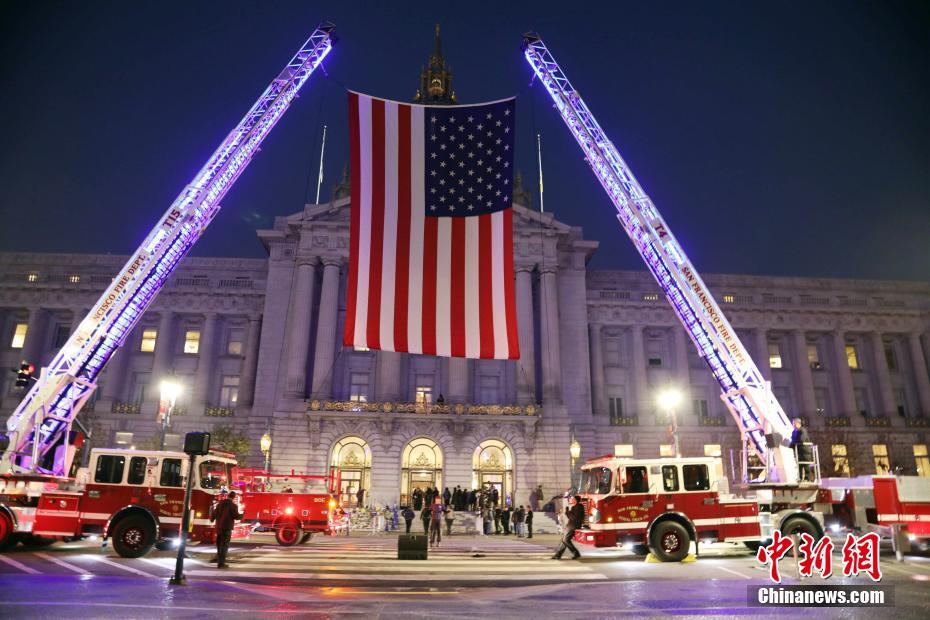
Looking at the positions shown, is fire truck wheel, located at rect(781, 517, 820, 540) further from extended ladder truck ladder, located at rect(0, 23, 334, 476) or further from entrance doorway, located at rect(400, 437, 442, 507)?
entrance doorway, located at rect(400, 437, 442, 507)

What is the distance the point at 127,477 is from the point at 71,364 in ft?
14.3

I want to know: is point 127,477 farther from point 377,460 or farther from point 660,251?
point 377,460

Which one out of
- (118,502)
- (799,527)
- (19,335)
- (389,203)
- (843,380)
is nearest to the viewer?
(118,502)

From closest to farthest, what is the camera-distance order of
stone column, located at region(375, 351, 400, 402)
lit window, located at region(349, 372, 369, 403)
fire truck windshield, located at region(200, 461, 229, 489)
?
1. fire truck windshield, located at region(200, 461, 229, 489)
2. stone column, located at region(375, 351, 400, 402)
3. lit window, located at region(349, 372, 369, 403)

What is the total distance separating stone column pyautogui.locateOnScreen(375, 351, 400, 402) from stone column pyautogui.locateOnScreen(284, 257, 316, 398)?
19.5 ft

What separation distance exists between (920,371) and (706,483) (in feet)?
167

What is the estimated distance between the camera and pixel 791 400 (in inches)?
2117

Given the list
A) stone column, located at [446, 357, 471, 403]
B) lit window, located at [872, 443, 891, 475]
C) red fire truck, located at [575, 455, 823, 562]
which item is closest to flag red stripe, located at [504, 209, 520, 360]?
red fire truck, located at [575, 455, 823, 562]

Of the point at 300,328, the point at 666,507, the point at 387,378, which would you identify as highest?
the point at 300,328

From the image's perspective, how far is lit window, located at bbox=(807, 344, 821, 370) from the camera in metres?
55.5

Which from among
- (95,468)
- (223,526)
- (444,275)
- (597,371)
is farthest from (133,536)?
(597,371)

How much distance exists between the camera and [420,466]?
44.9m

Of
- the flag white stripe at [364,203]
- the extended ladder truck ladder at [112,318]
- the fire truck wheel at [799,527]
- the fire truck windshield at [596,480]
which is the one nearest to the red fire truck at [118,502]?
the extended ladder truck ladder at [112,318]

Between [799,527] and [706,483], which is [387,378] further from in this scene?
[799,527]
